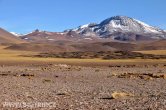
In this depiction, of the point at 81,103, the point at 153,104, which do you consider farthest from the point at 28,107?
the point at 153,104

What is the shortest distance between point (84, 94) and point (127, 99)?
353 centimetres

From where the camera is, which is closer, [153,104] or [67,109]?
[67,109]

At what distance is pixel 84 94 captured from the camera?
22969mm

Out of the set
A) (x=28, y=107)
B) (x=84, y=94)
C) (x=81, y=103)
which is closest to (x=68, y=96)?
(x=84, y=94)

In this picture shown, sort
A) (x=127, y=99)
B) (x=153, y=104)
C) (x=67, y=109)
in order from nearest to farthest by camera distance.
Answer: (x=67, y=109), (x=153, y=104), (x=127, y=99)

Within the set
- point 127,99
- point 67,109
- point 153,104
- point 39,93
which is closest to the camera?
point 67,109

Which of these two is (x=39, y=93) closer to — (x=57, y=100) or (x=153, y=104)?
(x=57, y=100)

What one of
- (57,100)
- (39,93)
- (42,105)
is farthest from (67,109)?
(39,93)

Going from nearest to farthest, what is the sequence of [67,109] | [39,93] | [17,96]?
[67,109]
[17,96]
[39,93]

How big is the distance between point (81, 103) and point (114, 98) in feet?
7.21

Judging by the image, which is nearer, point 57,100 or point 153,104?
point 153,104

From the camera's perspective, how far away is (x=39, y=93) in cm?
2336

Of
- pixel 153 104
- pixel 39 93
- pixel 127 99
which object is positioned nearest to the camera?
pixel 153 104

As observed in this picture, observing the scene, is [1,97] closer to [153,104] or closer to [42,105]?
[42,105]
